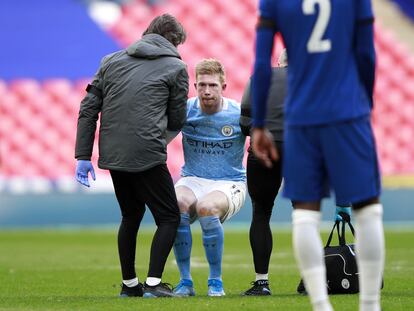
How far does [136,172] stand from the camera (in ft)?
22.0

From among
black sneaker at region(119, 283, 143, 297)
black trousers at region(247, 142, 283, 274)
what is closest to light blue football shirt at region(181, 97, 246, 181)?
black trousers at region(247, 142, 283, 274)

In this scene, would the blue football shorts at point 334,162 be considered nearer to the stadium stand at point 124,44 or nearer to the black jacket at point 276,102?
the black jacket at point 276,102

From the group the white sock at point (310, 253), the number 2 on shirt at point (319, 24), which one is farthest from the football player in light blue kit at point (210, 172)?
the number 2 on shirt at point (319, 24)

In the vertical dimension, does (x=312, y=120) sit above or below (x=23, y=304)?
above

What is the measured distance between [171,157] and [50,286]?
12.6 metres

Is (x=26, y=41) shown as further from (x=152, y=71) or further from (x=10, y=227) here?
(x=152, y=71)

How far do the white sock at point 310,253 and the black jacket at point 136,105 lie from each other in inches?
81.4

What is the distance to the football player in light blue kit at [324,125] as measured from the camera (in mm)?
4730

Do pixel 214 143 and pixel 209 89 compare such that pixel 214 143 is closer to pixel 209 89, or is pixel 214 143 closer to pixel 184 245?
pixel 209 89

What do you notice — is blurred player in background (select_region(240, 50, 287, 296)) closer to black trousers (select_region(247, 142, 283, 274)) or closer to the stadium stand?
black trousers (select_region(247, 142, 283, 274))

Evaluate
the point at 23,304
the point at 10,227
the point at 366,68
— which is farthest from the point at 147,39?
the point at 10,227

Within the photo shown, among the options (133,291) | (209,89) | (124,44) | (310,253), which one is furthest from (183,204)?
(124,44)

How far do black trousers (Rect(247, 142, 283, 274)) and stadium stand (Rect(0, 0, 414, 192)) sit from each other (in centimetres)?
1296

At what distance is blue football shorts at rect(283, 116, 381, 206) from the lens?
186 inches
